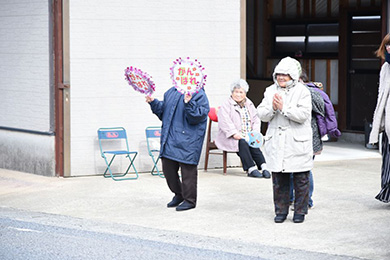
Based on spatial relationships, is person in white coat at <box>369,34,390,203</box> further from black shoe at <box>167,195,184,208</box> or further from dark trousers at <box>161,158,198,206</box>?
black shoe at <box>167,195,184,208</box>

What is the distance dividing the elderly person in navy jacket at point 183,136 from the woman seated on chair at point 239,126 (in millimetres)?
2825

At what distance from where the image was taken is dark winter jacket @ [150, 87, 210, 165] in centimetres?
994

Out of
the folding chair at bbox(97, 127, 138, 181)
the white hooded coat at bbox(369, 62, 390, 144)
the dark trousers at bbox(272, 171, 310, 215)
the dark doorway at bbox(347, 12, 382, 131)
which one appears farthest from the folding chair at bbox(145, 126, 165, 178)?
the dark doorway at bbox(347, 12, 382, 131)

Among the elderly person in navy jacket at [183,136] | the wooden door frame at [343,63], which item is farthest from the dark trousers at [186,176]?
the wooden door frame at [343,63]

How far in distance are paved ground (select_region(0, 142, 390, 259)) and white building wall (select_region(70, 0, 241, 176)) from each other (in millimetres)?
703

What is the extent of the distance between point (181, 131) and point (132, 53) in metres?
3.27

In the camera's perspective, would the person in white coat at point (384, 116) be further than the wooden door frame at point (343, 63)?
No

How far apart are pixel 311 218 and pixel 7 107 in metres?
6.10

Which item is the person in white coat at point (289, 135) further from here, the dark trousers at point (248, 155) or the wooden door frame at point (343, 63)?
the wooden door frame at point (343, 63)

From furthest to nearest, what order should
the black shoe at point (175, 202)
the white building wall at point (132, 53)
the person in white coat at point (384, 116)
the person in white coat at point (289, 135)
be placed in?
the white building wall at point (132, 53) < the black shoe at point (175, 202) < the person in white coat at point (384, 116) < the person in white coat at point (289, 135)

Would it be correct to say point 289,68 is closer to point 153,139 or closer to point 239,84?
point 239,84

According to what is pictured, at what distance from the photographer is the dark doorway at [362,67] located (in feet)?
56.6

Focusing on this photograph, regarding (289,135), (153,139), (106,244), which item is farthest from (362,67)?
(106,244)

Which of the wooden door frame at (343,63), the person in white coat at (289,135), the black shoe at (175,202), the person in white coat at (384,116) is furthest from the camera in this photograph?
the wooden door frame at (343,63)
